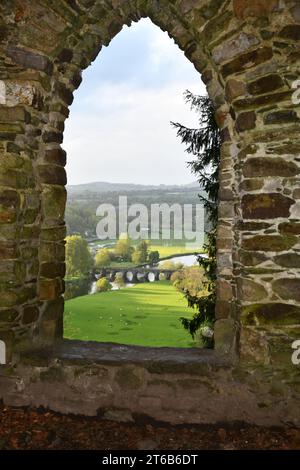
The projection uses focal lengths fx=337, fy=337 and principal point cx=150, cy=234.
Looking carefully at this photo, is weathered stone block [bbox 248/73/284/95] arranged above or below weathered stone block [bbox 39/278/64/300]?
above

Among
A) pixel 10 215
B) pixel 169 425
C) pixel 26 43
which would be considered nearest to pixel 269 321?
pixel 169 425

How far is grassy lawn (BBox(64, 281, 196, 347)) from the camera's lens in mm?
21562

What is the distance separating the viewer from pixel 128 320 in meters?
28.1

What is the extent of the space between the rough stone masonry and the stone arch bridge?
50.5 metres

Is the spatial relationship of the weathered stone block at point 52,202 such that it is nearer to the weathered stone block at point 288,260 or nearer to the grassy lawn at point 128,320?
the weathered stone block at point 288,260

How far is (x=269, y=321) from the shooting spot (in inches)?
110

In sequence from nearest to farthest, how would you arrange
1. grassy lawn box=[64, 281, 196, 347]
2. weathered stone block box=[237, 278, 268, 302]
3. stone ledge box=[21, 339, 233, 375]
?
1. weathered stone block box=[237, 278, 268, 302]
2. stone ledge box=[21, 339, 233, 375]
3. grassy lawn box=[64, 281, 196, 347]

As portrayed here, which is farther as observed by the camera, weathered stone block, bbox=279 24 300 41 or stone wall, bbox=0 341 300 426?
stone wall, bbox=0 341 300 426

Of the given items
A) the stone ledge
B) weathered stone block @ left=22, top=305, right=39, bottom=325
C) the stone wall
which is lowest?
the stone wall

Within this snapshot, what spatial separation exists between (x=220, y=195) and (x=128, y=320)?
2613 centimetres

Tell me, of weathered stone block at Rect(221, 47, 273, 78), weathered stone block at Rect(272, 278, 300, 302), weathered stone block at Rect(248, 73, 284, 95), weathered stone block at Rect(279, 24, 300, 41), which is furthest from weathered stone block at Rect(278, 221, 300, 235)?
weathered stone block at Rect(279, 24, 300, 41)

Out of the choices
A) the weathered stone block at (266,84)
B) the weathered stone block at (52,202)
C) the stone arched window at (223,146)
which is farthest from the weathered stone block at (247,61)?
the weathered stone block at (52,202)

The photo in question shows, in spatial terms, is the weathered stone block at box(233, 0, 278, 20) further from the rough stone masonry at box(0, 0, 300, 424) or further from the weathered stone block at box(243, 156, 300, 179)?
the weathered stone block at box(243, 156, 300, 179)

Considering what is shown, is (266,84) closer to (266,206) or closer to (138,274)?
(266,206)
